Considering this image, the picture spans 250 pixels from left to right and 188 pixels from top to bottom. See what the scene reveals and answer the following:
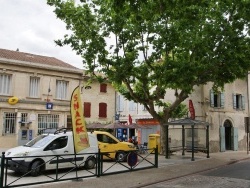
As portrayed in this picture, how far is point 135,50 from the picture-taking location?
17.8 meters

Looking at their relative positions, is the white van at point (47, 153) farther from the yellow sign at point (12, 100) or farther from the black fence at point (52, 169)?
the yellow sign at point (12, 100)

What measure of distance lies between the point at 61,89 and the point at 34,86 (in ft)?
8.63

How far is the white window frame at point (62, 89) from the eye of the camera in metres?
28.3

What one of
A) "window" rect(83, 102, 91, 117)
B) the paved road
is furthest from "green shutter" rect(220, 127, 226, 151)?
"window" rect(83, 102, 91, 117)

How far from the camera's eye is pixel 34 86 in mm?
26891

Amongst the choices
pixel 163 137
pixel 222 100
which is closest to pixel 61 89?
pixel 163 137

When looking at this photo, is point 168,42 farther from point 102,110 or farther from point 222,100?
point 102,110

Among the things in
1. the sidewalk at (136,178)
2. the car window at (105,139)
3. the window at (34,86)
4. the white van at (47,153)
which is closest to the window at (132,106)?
the window at (34,86)

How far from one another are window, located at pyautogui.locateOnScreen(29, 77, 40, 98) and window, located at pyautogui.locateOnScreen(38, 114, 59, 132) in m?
1.93

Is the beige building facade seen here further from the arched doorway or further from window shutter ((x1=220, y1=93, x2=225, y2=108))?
the arched doorway

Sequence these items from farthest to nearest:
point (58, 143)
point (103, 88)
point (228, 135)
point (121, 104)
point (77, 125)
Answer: point (121, 104)
point (103, 88)
point (228, 135)
point (58, 143)
point (77, 125)

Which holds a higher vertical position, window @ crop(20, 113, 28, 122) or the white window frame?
the white window frame

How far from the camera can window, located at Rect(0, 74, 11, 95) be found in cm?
2495

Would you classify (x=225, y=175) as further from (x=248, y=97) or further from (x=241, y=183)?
(x=248, y=97)
